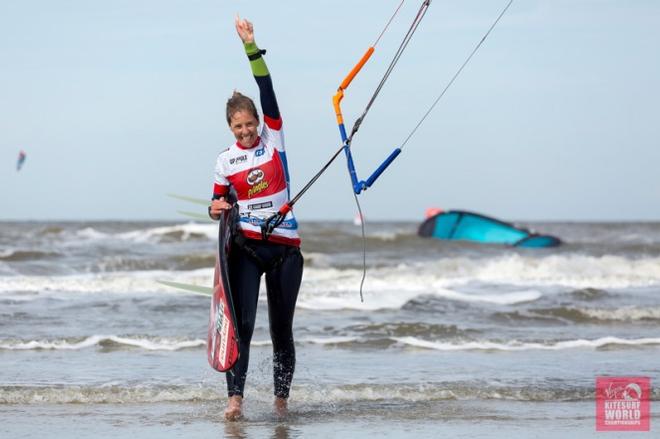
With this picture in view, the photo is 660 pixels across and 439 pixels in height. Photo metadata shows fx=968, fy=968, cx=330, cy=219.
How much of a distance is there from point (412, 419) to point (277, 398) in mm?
862

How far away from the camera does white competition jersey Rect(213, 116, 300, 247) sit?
564 cm

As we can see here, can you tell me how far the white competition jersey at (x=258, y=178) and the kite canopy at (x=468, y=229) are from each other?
29.3m

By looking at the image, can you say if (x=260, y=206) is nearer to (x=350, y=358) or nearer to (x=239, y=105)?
(x=239, y=105)

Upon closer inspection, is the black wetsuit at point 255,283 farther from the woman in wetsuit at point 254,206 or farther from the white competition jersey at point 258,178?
the white competition jersey at point 258,178

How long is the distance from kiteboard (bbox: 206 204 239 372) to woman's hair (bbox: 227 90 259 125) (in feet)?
1.81

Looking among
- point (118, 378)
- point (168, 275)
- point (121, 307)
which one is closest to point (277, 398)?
point (118, 378)

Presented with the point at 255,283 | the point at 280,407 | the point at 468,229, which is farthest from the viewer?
the point at 468,229

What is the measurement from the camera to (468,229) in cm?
3522

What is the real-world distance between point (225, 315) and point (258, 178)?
2.74ft

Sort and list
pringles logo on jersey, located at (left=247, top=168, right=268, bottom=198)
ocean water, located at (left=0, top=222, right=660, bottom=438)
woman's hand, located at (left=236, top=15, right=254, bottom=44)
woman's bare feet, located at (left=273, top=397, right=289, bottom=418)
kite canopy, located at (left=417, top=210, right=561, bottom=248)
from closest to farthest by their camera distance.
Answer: woman's hand, located at (left=236, top=15, right=254, bottom=44) < pringles logo on jersey, located at (left=247, top=168, right=268, bottom=198) < ocean water, located at (left=0, top=222, right=660, bottom=438) < woman's bare feet, located at (left=273, top=397, right=289, bottom=418) < kite canopy, located at (left=417, top=210, right=561, bottom=248)

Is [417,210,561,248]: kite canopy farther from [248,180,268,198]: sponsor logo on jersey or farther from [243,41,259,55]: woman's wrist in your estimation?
[243,41,259,55]: woman's wrist

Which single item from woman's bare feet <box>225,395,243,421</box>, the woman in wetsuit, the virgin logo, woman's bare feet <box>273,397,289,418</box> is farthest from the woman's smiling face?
woman's bare feet <box>273,397,289,418</box>

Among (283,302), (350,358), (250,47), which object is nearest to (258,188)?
(283,302)

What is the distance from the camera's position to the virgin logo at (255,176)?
563 cm
